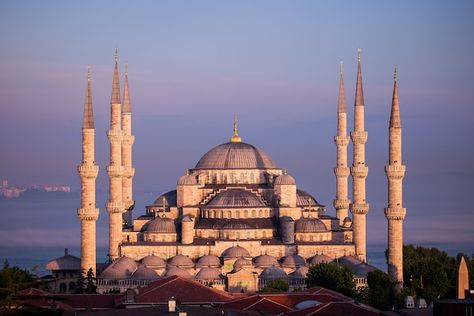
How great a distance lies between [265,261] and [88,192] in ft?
30.4

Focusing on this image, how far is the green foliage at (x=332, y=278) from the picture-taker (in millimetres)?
77312

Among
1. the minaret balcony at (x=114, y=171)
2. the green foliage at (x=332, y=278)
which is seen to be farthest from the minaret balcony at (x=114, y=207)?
the green foliage at (x=332, y=278)

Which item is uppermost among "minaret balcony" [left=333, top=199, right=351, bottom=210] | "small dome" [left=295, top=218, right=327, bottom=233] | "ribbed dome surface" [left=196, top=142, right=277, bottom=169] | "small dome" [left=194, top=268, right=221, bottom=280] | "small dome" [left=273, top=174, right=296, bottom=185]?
"ribbed dome surface" [left=196, top=142, right=277, bottom=169]

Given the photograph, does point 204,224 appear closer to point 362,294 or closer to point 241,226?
point 241,226

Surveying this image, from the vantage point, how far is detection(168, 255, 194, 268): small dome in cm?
8431

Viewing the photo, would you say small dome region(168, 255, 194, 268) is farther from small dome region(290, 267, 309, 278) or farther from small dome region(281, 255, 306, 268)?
small dome region(290, 267, 309, 278)

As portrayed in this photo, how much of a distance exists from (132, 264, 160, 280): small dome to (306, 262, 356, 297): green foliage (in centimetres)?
703

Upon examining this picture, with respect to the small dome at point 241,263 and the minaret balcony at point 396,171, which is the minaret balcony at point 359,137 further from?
the small dome at point 241,263

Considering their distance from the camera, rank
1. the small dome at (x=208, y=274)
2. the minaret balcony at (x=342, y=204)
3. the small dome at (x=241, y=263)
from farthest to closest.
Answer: the minaret balcony at (x=342, y=204)
the small dome at (x=241, y=263)
the small dome at (x=208, y=274)

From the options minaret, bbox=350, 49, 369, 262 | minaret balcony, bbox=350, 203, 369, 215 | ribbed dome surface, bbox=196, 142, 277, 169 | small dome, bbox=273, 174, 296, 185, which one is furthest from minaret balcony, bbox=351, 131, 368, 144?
ribbed dome surface, bbox=196, 142, 277, 169

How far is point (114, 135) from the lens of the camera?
288 ft

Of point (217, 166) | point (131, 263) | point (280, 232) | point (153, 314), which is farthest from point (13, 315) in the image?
point (217, 166)

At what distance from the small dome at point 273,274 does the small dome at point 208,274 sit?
2259 mm

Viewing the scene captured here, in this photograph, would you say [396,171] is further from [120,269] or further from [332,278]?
[120,269]
